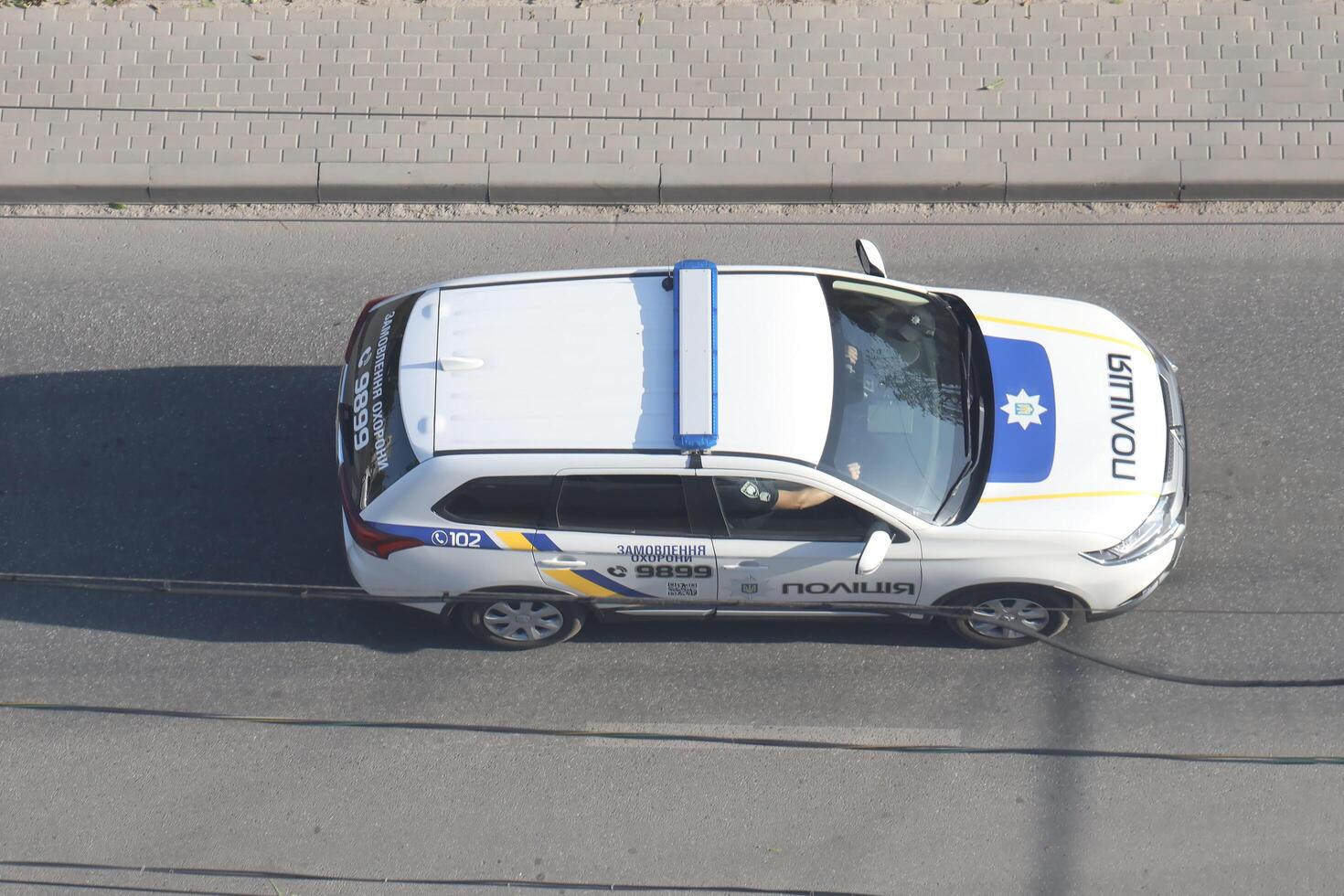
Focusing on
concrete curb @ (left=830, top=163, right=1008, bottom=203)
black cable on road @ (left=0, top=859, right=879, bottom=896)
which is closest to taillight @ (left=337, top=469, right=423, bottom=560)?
black cable on road @ (left=0, top=859, right=879, bottom=896)

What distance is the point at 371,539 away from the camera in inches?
258

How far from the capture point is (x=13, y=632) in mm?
7594

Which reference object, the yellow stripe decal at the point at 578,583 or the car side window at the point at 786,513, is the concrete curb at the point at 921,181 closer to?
the car side window at the point at 786,513

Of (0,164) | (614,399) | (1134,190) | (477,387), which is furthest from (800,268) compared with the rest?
(0,164)

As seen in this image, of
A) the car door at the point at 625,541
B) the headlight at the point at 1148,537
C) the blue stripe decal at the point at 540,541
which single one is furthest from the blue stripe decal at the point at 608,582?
the headlight at the point at 1148,537

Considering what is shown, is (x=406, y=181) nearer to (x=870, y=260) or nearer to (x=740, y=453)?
(x=870, y=260)

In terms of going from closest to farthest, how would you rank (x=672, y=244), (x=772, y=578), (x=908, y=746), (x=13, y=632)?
(x=772, y=578) < (x=908, y=746) < (x=13, y=632) < (x=672, y=244)

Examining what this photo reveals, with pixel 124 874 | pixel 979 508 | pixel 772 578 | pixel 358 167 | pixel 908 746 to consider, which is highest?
pixel 358 167

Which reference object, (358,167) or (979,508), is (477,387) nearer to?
(979,508)

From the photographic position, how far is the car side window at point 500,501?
6254 millimetres

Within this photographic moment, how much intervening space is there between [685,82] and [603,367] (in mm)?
3861

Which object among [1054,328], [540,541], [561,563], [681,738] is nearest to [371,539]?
[540,541]

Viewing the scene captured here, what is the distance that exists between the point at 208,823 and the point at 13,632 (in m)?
1.83

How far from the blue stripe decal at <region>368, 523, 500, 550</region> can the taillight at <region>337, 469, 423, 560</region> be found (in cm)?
3
